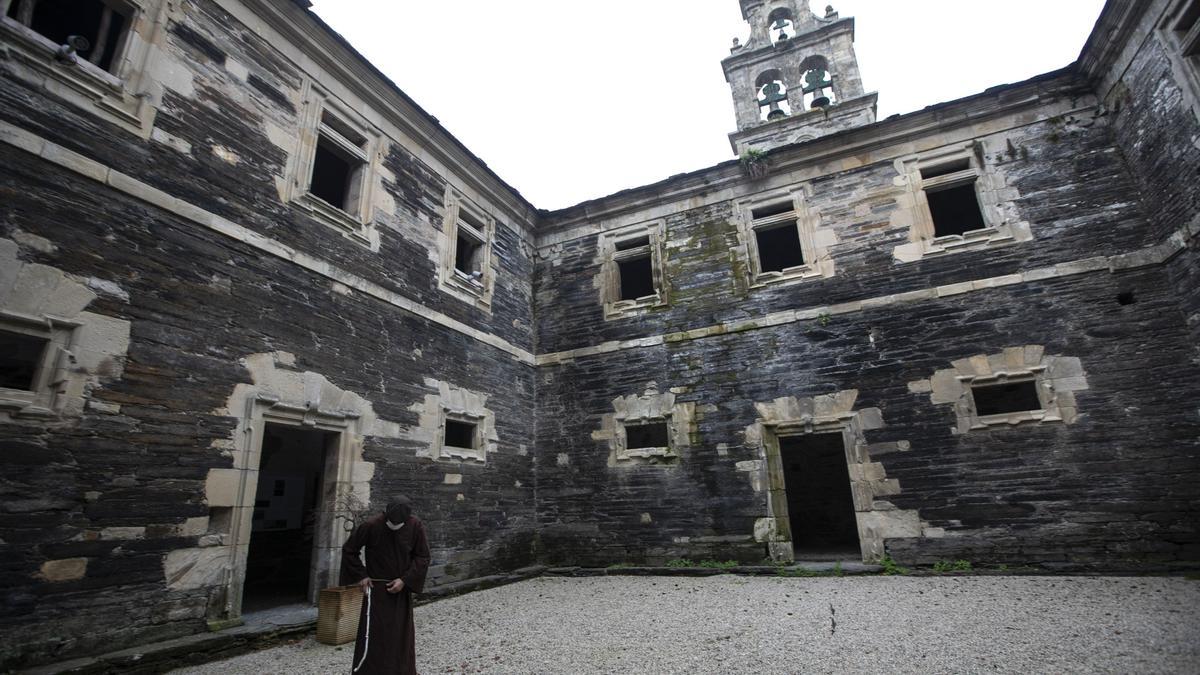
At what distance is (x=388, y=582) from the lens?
4.10 metres

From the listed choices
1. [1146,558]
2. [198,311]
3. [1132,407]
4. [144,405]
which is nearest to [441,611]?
[144,405]

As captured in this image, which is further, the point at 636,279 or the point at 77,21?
the point at 636,279

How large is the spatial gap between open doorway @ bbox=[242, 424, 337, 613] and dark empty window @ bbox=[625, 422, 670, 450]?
16.3ft

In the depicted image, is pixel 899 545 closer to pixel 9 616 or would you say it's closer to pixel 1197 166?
pixel 1197 166

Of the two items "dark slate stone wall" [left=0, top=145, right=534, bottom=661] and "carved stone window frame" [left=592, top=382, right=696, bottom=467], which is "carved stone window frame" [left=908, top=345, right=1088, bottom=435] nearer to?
"carved stone window frame" [left=592, top=382, right=696, bottom=467]

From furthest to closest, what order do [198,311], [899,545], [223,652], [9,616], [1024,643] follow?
1. [899,545]
2. [198,311]
3. [223,652]
4. [1024,643]
5. [9,616]

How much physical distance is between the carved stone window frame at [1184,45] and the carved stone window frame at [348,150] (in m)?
10.2

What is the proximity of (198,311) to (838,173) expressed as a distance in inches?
372

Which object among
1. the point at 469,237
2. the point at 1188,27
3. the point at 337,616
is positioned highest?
the point at 1188,27

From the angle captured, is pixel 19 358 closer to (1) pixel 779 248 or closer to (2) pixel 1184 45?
(1) pixel 779 248

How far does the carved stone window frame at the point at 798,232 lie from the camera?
9242 millimetres

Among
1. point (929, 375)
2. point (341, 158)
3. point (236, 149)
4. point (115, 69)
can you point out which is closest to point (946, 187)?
point (929, 375)

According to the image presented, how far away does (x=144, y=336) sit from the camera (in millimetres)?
4918

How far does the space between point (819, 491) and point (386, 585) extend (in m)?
10.3
